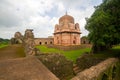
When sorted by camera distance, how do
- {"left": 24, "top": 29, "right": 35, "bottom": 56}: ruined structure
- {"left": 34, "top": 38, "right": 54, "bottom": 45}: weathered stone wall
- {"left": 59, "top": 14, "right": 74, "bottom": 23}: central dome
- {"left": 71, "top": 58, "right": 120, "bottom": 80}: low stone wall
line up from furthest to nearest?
{"left": 34, "top": 38, "right": 54, "bottom": 45}: weathered stone wall → {"left": 59, "top": 14, "right": 74, "bottom": 23}: central dome → {"left": 24, "top": 29, "right": 35, "bottom": 56}: ruined structure → {"left": 71, "top": 58, "right": 120, "bottom": 80}: low stone wall

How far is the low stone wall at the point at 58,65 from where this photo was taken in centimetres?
1109

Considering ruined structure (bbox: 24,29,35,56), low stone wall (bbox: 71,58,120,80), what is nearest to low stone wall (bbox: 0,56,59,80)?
low stone wall (bbox: 71,58,120,80)

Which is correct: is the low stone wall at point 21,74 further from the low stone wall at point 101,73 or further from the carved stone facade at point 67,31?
the carved stone facade at point 67,31

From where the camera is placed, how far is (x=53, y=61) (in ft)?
37.9

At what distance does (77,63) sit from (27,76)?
44.4 feet

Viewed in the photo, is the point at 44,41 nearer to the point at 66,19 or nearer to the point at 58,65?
the point at 66,19

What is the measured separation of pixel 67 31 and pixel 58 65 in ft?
90.4

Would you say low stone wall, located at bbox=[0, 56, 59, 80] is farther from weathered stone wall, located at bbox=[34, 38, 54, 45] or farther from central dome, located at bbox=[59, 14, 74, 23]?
weathered stone wall, located at bbox=[34, 38, 54, 45]

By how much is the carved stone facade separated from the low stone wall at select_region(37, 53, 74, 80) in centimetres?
2642

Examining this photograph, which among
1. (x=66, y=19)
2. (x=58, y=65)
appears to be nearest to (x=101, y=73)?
(x=58, y=65)

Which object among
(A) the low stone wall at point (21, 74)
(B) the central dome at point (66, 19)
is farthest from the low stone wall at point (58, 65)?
(B) the central dome at point (66, 19)

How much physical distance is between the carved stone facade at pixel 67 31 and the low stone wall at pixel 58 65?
26416 millimetres

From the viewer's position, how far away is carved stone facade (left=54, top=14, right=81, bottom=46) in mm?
39344

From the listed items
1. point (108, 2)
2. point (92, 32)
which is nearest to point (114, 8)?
point (108, 2)
